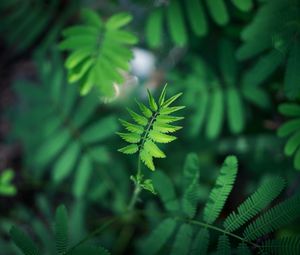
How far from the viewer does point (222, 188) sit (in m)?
1.67

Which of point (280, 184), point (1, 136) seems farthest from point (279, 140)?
point (1, 136)

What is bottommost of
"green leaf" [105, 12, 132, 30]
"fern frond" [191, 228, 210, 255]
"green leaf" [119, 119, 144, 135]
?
"fern frond" [191, 228, 210, 255]

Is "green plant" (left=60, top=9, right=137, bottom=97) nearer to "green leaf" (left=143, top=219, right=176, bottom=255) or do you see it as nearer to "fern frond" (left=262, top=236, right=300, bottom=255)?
"green leaf" (left=143, top=219, right=176, bottom=255)

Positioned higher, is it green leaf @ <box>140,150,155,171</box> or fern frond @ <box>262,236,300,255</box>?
green leaf @ <box>140,150,155,171</box>

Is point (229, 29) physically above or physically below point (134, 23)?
below

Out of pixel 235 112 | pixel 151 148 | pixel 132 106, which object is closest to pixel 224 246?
pixel 151 148

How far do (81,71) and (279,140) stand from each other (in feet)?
5.45

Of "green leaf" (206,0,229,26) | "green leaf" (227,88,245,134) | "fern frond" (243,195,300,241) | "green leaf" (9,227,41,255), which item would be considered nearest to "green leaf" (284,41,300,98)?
"green leaf" (206,0,229,26)

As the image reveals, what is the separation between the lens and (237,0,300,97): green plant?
185 cm

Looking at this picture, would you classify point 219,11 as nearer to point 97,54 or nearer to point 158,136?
point 97,54

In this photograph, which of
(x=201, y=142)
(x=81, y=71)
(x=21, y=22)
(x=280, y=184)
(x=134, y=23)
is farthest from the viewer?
(x=134, y=23)

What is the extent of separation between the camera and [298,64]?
183 centimetres

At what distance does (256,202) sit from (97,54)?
4.18 ft

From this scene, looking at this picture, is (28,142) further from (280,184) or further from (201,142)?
(280,184)
